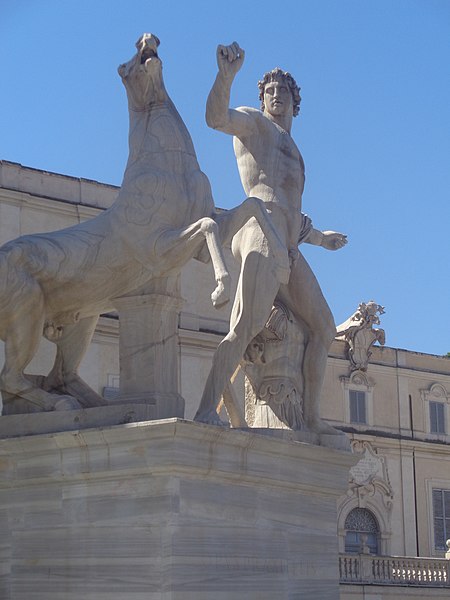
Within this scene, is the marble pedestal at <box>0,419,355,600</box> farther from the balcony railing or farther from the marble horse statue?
the balcony railing

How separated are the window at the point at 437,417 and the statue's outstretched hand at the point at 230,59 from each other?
35.9 meters

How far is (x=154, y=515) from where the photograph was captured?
8.41 metres

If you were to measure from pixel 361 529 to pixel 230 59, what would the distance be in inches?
1315

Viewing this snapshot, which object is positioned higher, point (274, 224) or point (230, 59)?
point (230, 59)

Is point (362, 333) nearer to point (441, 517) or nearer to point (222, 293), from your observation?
point (441, 517)

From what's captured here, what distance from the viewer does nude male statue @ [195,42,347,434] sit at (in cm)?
974

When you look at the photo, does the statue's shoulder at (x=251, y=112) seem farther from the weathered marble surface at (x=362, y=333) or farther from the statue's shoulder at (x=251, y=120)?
the weathered marble surface at (x=362, y=333)

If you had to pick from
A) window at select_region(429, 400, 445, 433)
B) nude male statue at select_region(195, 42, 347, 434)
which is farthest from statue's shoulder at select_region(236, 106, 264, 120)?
window at select_region(429, 400, 445, 433)

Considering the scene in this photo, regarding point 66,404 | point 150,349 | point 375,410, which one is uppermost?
point 375,410

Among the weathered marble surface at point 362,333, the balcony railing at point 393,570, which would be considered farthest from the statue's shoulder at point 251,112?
the weathered marble surface at point 362,333

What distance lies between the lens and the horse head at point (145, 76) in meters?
9.56

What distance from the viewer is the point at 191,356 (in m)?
36.0

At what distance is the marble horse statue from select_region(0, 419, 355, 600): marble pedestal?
0.62 m

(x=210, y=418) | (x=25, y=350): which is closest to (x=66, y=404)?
(x=25, y=350)
